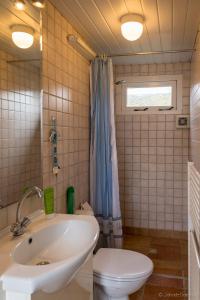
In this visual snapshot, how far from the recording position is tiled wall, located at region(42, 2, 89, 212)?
6.32 feet

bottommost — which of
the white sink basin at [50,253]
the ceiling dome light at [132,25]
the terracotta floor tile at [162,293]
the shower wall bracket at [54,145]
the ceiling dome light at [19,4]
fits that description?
the terracotta floor tile at [162,293]

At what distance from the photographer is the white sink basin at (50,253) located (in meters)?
0.98

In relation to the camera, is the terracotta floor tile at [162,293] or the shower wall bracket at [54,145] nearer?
the shower wall bracket at [54,145]

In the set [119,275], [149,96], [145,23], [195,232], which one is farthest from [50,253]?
[149,96]

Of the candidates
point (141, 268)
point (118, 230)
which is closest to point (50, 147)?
point (141, 268)

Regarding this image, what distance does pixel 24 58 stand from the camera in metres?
1.62

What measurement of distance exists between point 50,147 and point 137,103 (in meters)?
1.82

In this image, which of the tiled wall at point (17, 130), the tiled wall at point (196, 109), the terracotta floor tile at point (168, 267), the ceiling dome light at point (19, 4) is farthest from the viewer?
the terracotta floor tile at point (168, 267)

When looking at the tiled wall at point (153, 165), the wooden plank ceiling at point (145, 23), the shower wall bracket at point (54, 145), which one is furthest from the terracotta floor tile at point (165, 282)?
the wooden plank ceiling at point (145, 23)

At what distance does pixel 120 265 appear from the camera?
192 centimetres

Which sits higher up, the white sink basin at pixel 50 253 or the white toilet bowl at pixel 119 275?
the white sink basin at pixel 50 253

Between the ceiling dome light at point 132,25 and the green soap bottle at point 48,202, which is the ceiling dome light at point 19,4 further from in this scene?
the green soap bottle at point 48,202

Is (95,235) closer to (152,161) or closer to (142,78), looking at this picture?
(152,161)

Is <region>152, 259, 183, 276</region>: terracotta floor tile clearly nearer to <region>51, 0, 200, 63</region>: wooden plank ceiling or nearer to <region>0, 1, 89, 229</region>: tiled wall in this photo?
<region>0, 1, 89, 229</region>: tiled wall
